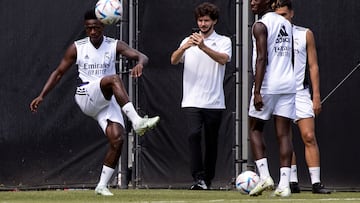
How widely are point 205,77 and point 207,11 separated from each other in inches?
31.7

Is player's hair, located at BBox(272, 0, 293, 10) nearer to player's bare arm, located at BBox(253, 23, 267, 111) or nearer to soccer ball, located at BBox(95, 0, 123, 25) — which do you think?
player's bare arm, located at BBox(253, 23, 267, 111)

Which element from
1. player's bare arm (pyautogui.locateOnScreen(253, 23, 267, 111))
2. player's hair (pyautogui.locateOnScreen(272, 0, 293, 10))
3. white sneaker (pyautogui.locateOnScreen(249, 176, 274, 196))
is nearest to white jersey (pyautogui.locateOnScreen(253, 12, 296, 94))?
player's bare arm (pyautogui.locateOnScreen(253, 23, 267, 111))

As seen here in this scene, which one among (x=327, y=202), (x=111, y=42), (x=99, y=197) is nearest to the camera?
(x=327, y=202)

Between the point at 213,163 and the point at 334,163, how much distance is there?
1.53 m

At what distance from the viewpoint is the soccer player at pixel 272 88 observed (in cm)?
1113

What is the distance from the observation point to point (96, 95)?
12062 mm

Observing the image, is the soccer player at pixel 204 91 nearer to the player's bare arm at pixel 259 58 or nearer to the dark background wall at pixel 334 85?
the dark background wall at pixel 334 85

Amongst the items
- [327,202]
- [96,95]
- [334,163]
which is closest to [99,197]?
[96,95]

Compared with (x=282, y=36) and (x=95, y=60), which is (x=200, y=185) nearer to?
(x=95, y=60)

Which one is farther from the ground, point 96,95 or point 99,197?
point 96,95

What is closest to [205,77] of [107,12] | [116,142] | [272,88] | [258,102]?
[107,12]

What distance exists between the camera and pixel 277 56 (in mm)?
11320

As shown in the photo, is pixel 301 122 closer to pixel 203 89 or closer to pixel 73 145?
pixel 203 89

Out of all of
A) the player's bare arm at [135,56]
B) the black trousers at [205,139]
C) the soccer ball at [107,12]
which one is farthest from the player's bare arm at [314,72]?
the soccer ball at [107,12]
